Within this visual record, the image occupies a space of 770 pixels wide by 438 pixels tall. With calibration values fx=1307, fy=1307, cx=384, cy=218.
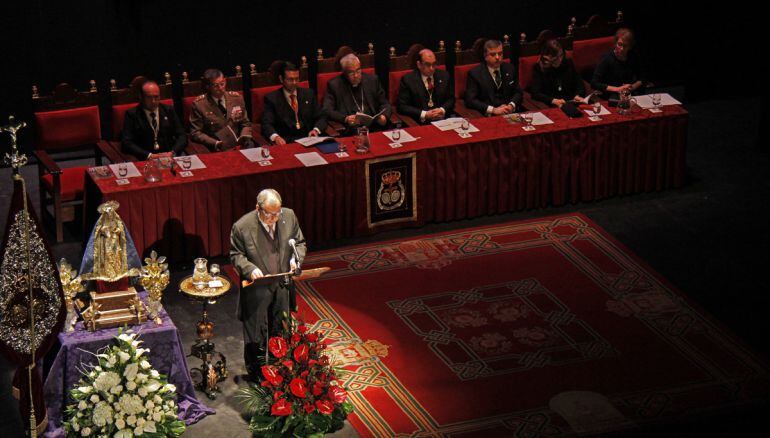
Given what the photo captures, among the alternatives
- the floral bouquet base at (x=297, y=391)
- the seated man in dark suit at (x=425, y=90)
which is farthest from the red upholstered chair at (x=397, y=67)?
the floral bouquet base at (x=297, y=391)

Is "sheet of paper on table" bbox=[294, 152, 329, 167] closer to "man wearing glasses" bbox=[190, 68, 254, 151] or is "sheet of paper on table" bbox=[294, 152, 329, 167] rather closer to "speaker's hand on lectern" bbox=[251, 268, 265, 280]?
"man wearing glasses" bbox=[190, 68, 254, 151]

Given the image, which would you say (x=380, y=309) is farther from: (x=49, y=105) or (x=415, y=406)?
(x=49, y=105)

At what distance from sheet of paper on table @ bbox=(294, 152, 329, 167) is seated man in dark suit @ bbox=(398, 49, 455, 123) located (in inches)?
63.2

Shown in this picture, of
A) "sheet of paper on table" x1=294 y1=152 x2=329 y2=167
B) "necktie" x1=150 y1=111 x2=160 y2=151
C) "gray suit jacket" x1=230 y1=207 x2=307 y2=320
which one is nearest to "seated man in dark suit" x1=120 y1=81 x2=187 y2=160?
"necktie" x1=150 y1=111 x2=160 y2=151

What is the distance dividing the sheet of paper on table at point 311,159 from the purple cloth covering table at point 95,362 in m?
2.70

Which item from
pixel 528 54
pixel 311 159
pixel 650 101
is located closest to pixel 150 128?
pixel 311 159

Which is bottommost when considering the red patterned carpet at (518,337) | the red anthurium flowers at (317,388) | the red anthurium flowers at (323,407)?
the red patterned carpet at (518,337)

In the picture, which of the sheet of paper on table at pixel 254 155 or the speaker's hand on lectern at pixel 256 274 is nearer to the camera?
the speaker's hand on lectern at pixel 256 274

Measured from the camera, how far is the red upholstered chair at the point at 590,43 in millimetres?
13750

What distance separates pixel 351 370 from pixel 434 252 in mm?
2101

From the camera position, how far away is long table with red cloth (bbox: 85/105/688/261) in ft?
35.2

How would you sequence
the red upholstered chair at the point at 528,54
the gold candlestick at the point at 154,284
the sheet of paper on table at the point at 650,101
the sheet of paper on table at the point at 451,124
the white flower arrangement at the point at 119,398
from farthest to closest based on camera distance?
the red upholstered chair at the point at 528,54 < the sheet of paper on table at the point at 650,101 < the sheet of paper on table at the point at 451,124 < the gold candlestick at the point at 154,284 < the white flower arrangement at the point at 119,398

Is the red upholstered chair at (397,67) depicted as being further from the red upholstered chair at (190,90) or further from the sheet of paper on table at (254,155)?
the sheet of paper on table at (254,155)

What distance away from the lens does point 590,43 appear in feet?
45.2
